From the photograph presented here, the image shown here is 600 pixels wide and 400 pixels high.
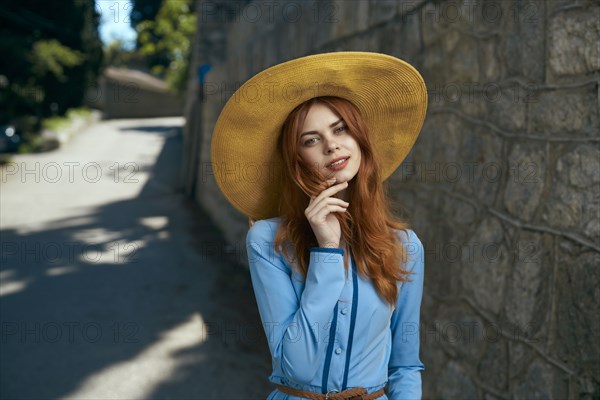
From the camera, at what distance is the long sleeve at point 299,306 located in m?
1.59

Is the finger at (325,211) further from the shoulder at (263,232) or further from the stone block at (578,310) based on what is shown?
the stone block at (578,310)

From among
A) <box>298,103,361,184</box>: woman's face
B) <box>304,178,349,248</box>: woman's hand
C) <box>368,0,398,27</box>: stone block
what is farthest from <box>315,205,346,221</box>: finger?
<box>368,0,398,27</box>: stone block

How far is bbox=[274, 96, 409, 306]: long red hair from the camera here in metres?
1.73

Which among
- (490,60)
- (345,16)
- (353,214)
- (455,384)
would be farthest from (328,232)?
(345,16)

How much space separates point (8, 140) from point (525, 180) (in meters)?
14.4

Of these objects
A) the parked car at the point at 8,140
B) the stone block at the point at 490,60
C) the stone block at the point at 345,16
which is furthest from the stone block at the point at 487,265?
the parked car at the point at 8,140

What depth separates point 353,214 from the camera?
1.81 m

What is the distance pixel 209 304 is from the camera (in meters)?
5.47

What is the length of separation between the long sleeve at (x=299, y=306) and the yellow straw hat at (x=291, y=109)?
30 centimetres

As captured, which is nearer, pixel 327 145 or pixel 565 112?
pixel 327 145

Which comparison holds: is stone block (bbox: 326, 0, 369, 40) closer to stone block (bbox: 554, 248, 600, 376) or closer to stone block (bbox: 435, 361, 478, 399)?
stone block (bbox: 435, 361, 478, 399)

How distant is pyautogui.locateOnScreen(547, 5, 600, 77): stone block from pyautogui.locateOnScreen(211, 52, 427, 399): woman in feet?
2.29

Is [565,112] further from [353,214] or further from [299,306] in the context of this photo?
[299,306]

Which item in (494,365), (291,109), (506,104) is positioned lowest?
(494,365)
